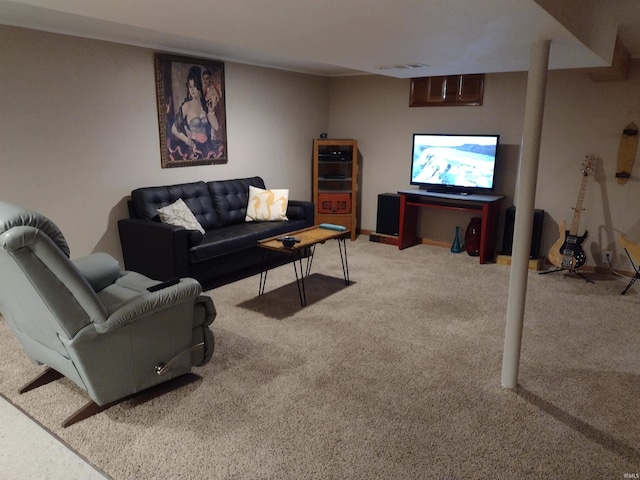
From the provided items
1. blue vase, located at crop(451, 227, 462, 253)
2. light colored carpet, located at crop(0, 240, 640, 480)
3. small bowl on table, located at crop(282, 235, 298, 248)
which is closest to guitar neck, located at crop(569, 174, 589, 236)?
light colored carpet, located at crop(0, 240, 640, 480)

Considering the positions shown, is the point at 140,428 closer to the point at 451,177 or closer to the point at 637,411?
the point at 637,411

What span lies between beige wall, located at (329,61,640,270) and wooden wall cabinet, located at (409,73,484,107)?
3.4 inches

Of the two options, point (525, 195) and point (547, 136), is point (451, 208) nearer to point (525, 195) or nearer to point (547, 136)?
point (547, 136)

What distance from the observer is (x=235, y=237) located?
4.70 metres

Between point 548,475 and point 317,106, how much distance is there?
580cm

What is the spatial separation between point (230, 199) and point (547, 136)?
12.1 ft

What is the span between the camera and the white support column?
8.12 ft

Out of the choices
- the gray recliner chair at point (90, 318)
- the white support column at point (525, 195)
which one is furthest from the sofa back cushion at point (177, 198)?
the white support column at point (525, 195)

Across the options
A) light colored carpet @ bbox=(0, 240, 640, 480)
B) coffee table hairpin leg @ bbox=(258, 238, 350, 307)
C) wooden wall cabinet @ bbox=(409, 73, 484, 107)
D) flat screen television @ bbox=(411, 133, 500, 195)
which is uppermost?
wooden wall cabinet @ bbox=(409, 73, 484, 107)

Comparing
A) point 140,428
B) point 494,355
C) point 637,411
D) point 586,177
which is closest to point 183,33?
point 140,428

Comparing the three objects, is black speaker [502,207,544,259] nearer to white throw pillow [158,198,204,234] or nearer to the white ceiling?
the white ceiling

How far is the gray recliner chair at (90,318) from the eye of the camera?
2.12 metres

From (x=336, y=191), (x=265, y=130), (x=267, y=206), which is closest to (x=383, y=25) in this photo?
(x=267, y=206)

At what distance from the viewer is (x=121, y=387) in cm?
253
